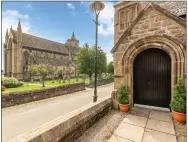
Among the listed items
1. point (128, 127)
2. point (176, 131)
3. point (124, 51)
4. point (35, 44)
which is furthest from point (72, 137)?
point (35, 44)

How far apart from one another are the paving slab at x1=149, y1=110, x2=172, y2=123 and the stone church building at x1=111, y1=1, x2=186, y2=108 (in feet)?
1.89

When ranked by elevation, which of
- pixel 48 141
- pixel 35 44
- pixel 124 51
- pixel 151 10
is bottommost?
pixel 48 141

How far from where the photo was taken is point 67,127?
313 centimetres

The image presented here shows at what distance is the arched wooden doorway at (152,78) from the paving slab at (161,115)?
0.57 metres

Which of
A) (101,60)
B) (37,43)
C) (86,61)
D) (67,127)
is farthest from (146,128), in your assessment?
(37,43)

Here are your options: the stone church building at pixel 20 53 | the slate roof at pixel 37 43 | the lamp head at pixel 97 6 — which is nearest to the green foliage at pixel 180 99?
the lamp head at pixel 97 6

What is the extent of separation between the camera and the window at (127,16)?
805 centimetres

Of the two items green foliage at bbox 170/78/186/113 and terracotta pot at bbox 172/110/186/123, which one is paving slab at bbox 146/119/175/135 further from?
green foliage at bbox 170/78/186/113

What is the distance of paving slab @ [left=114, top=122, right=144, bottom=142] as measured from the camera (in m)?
3.52

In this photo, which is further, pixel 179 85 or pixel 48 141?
pixel 179 85

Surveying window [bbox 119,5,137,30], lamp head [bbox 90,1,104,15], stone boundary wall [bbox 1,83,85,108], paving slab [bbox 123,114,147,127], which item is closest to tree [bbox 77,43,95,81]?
stone boundary wall [bbox 1,83,85,108]

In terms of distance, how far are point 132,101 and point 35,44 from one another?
1736 inches

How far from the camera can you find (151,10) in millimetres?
5336

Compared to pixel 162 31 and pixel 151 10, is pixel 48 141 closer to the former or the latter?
pixel 162 31
